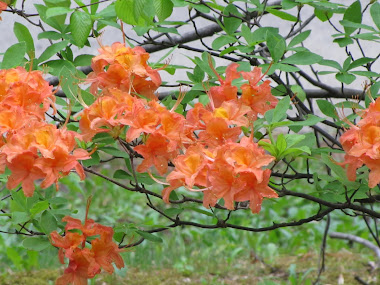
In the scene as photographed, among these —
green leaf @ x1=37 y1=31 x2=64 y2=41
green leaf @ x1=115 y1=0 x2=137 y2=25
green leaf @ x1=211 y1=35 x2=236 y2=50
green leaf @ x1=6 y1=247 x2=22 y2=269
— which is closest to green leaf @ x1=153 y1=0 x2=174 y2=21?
green leaf @ x1=115 y1=0 x2=137 y2=25

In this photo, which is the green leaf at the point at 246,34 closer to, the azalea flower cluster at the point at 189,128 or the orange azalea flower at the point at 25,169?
the azalea flower cluster at the point at 189,128

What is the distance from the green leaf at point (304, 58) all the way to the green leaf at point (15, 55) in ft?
1.69

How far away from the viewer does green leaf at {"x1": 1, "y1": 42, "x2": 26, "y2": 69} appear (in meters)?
1.22

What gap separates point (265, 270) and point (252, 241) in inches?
17.6

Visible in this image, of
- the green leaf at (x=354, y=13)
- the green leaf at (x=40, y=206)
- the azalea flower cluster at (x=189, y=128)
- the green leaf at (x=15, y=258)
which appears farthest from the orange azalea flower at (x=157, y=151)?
the green leaf at (x=15, y=258)

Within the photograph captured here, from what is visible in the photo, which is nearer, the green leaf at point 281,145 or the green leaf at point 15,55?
the green leaf at point 281,145

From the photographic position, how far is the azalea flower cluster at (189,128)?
90cm

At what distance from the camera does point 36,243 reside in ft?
4.42

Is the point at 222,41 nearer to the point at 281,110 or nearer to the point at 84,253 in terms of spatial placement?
the point at 281,110

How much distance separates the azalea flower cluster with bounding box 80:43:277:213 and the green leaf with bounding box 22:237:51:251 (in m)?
0.36

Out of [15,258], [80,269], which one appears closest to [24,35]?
[80,269]

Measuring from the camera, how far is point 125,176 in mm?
1322

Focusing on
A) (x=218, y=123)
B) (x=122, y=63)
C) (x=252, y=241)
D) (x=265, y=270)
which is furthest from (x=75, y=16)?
(x=252, y=241)

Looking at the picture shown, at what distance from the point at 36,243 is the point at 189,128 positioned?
1.63ft
